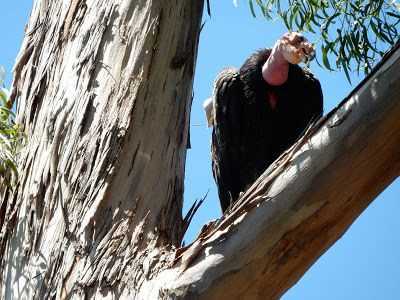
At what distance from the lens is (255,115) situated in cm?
457

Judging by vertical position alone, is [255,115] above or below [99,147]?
above

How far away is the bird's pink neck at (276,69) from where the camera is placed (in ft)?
14.7

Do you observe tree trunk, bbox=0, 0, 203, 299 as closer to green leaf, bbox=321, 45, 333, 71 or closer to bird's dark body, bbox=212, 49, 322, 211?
bird's dark body, bbox=212, 49, 322, 211

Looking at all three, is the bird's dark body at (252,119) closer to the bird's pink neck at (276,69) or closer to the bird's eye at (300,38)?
the bird's pink neck at (276,69)

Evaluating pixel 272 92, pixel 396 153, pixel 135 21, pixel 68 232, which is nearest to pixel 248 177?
pixel 272 92

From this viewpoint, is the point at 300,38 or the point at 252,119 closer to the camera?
the point at 300,38

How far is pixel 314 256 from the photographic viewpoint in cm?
232

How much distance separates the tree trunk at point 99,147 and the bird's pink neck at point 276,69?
4.24ft

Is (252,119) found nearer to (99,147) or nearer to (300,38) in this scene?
(300,38)

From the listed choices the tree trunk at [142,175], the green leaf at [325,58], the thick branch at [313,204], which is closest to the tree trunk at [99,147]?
the tree trunk at [142,175]

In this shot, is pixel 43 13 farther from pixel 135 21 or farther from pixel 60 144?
pixel 60 144

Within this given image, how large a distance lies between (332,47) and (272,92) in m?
0.72

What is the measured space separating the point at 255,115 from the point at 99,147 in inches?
74.6

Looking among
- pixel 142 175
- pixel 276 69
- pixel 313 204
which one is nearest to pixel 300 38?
pixel 276 69
